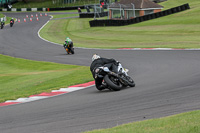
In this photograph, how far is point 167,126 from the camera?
21.5 feet

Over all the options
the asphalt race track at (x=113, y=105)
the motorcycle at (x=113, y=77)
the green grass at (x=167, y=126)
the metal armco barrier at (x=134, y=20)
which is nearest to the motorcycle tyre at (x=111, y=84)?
the motorcycle at (x=113, y=77)

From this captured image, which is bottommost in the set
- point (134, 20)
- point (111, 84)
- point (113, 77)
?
point (134, 20)

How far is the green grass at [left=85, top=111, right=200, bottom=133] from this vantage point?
245 inches

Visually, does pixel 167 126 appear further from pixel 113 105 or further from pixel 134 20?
pixel 134 20

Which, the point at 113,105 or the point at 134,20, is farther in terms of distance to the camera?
the point at 134,20

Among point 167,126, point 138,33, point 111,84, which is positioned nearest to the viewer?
point 167,126

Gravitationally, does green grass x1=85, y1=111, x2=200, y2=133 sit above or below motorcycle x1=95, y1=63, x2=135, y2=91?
above

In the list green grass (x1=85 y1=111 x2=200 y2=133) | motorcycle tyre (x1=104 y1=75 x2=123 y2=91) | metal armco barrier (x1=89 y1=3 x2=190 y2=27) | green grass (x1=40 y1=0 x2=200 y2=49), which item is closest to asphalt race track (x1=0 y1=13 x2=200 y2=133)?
motorcycle tyre (x1=104 y1=75 x2=123 y2=91)

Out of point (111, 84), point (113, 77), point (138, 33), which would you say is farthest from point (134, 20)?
point (111, 84)

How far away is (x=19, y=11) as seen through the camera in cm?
9269

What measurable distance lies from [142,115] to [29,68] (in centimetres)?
1673

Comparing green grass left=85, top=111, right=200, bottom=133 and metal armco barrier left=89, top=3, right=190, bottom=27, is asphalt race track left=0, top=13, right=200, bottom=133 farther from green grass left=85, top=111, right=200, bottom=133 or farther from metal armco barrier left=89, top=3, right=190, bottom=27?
metal armco barrier left=89, top=3, right=190, bottom=27

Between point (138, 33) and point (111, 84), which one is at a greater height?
point (111, 84)

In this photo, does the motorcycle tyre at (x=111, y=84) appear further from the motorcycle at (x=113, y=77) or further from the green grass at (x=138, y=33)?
the green grass at (x=138, y=33)
